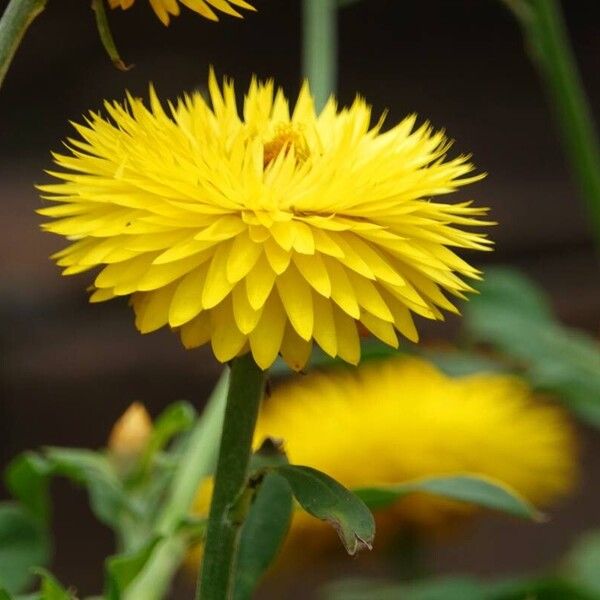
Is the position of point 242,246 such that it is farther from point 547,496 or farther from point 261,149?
point 547,496

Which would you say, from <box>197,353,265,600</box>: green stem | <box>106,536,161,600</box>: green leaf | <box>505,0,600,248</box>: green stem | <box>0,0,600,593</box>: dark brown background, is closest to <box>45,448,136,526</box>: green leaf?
<box>106,536,161,600</box>: green leaf

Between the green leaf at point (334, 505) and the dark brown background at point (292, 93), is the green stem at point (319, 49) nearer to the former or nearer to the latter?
the green leaf at point (334, 505)

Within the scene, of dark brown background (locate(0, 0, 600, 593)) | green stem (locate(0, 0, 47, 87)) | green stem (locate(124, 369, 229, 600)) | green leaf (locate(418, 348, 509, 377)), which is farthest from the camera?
dark brown background (locate(0, 0, 600, 593))

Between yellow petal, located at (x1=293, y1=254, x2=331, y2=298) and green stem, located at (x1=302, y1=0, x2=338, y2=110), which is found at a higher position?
green stem, located at (x1=302, y1=0, x2=338, y2=110)

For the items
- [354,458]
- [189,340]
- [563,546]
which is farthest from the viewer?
[563,546]

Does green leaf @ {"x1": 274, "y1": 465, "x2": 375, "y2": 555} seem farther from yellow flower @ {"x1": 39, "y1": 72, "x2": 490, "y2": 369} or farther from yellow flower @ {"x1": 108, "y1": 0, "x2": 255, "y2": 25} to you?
yellow flower @ {"x1": 108, "y1": 0, "x2": 255, "y2": 25}

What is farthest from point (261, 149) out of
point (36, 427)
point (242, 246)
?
point (36, 427)
